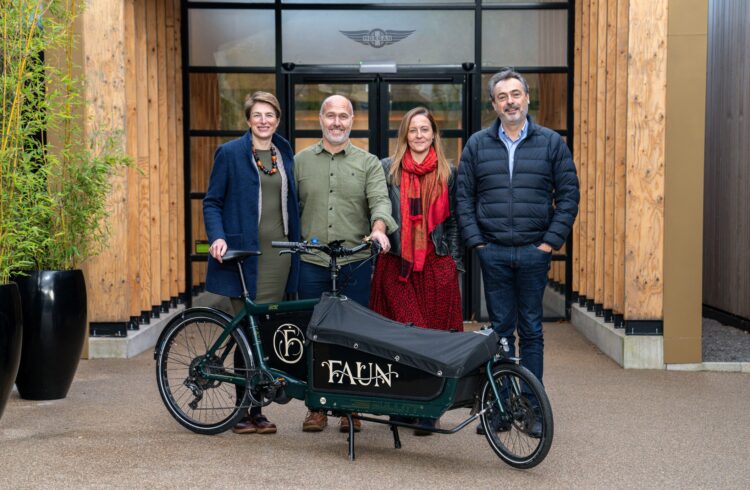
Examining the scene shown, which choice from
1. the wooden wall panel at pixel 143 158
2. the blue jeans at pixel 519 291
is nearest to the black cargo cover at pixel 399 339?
the blue jeans at pixel 519 291

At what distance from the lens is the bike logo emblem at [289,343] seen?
15.4 ft

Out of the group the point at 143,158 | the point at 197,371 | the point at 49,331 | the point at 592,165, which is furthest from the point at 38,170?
the point at 592,165

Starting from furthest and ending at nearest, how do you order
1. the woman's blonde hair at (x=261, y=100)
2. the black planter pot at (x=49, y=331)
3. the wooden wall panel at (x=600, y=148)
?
the wooden wall panel at (x=600, y=148)
the black planter pot at (x=49, y=331)
the woman's blonde hair at (x=261, y=100)

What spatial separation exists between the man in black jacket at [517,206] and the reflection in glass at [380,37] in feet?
14.0

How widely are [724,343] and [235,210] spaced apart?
4.61m

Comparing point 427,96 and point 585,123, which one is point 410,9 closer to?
point 427,96

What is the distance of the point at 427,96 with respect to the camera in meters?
9.08

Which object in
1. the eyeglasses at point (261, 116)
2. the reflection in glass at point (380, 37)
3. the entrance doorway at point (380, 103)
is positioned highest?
the reflection in glass at point (380, 37)

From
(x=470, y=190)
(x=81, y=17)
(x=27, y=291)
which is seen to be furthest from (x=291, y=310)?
(x=81, y=17)

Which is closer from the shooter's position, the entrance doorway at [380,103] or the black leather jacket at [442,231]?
the black leather jacket at [442,231]

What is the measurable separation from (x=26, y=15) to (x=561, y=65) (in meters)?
5.28

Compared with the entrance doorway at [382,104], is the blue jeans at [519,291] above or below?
below

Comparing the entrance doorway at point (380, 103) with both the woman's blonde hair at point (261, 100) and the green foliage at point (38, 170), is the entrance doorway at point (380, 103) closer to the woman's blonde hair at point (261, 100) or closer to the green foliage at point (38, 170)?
the green foliage at point (38, 170)

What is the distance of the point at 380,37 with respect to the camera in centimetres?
912
